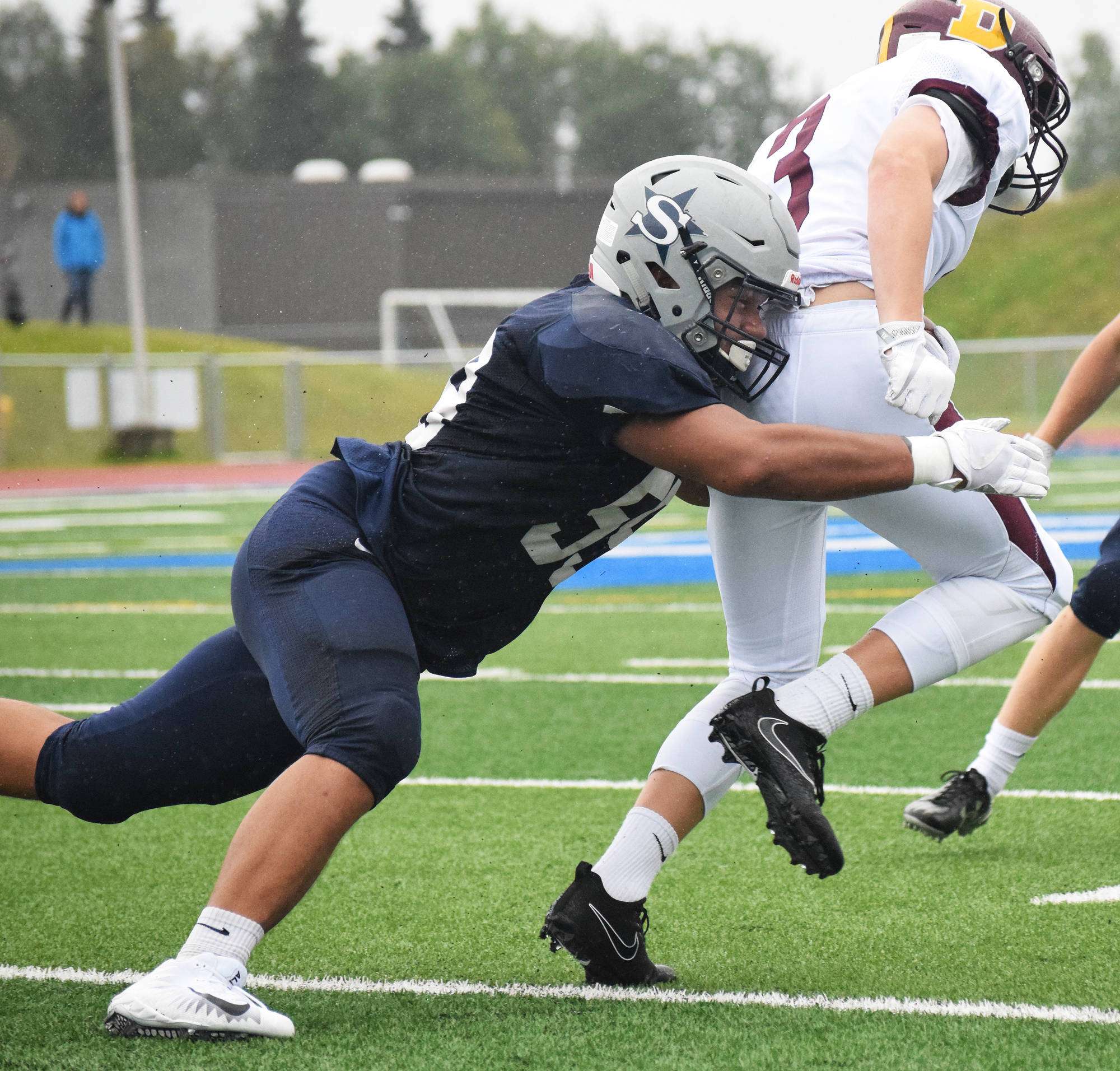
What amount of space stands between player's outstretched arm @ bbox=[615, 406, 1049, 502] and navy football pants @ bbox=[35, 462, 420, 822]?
0.52m

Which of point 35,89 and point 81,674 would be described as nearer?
point 81,674

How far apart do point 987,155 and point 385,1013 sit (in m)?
1.80

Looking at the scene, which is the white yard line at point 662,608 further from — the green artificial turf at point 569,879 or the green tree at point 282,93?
the green tree at point 282,93

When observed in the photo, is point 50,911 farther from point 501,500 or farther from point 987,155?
point 987,155

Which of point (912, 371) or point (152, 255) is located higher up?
point (912, 371)

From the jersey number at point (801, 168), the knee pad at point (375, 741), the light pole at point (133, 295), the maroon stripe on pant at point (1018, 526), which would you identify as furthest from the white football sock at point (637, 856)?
the light pole at point (133, 295)

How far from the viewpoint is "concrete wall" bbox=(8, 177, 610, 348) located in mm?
33250

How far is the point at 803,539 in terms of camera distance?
2.74m

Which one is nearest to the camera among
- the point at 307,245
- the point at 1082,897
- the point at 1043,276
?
the point at 1082,897

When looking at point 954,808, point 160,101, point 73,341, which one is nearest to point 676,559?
point 954,808

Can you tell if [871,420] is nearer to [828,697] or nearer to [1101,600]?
[828,697]

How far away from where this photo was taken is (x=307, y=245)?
3416 cm

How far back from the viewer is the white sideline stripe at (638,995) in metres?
2.45

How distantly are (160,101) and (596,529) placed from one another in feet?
184
